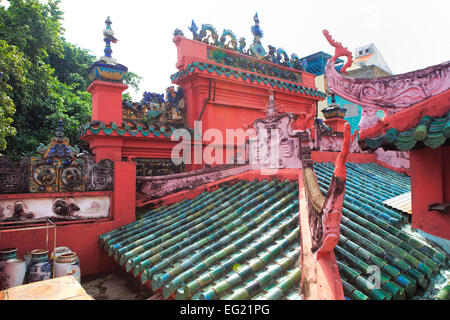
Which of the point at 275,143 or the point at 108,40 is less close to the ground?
the point at 108,40

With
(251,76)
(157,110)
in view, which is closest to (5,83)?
(157,110)

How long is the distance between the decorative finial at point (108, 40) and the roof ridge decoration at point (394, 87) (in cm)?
587

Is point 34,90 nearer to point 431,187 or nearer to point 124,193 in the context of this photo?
point 124,193

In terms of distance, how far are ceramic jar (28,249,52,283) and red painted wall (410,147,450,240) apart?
619 centimetres

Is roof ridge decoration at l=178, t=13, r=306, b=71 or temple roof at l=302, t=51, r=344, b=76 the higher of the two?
temple roof at l=302, t=51, r=344, b=76

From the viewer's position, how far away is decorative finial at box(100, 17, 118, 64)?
25.1ft

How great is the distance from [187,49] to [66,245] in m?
6.76

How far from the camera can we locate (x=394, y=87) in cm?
388

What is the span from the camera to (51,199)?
5.76 m

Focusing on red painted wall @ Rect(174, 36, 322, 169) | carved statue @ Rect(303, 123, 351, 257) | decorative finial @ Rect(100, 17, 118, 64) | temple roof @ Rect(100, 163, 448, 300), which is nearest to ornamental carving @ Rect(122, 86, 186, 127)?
red painted wall @ Rect(174, 36, 322, 169)

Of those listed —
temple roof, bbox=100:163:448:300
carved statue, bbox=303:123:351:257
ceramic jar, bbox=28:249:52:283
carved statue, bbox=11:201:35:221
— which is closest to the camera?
carved statue, bbox=303:123:351:257

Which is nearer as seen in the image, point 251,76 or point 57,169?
point 57,169

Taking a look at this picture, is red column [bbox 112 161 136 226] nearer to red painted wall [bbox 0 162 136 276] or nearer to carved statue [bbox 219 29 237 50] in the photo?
red painted wall [bbox 0 162 136 276]

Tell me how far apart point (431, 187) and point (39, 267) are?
647 centimetres
